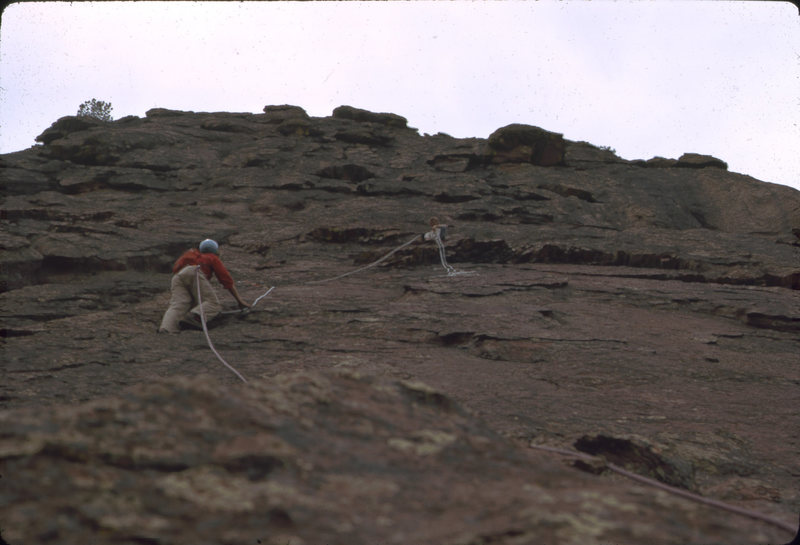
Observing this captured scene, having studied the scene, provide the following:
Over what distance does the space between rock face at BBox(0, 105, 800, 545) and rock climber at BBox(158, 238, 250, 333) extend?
0.37 m

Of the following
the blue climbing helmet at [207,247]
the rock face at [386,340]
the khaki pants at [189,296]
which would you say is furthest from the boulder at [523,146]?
the khaki pants at [189,296]

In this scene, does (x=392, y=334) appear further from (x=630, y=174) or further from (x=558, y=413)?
(x=630, y=174)

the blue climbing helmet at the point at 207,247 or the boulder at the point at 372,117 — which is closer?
the blue climbing helmet at the point at 207,247

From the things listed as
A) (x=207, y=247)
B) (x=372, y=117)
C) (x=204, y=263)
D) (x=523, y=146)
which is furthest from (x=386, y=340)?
(x=372, y=117)

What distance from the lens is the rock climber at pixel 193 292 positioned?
10.3 metres

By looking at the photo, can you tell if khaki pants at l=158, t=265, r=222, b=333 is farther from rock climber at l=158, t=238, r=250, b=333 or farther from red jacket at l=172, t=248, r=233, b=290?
red jacket at l=172, t=248, r=233, b=290

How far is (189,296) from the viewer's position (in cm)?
1069

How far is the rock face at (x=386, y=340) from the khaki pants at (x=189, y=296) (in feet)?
1.16

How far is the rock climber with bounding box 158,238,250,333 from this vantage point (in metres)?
10.3

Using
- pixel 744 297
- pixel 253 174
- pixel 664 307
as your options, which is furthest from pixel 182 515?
pixel 253 174

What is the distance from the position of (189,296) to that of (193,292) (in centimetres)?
14

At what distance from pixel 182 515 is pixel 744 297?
12525mm

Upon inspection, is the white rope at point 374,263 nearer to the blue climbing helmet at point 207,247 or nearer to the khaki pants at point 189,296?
the blue climbing helmet at point 207,247

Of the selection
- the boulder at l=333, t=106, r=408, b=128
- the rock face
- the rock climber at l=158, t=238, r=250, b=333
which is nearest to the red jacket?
the rock climber at l=158, t=238, r=250, b=333
